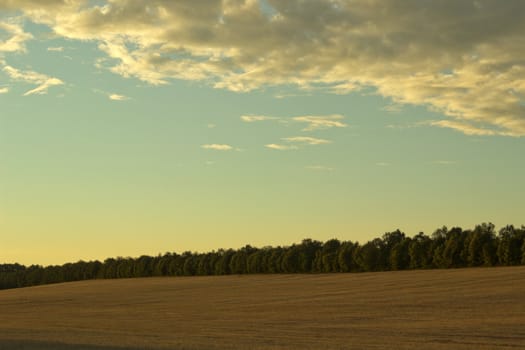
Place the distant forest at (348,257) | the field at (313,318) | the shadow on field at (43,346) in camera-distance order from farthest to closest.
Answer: the distant forest at (348,257) → the field at (313,318) → the shadow on field at (43,346)

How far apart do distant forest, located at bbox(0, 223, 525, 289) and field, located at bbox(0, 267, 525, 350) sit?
58.9 ft

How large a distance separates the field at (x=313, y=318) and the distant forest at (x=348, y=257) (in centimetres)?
1797

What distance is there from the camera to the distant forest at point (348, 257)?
111 meters

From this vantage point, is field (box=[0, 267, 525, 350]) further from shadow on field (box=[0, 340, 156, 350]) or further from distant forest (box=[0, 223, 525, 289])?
distant forest (box=[0, 223, 525, 289])

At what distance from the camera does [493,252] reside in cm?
10969

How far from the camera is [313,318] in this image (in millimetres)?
54344

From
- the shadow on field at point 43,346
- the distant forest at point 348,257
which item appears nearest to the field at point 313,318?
the shadow on field at point 43,346

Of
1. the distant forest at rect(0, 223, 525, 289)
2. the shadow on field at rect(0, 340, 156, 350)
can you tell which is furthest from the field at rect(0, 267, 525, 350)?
the distant forest at rect(0, 223, 525, 289)

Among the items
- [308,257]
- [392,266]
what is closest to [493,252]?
[392,266]

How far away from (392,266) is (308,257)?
74.3ft

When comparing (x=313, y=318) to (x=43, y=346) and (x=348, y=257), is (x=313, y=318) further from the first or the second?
(x=348, y=257)

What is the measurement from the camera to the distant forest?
11069 cm

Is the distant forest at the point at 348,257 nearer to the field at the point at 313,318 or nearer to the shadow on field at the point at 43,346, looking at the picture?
the field at the point at 313,318

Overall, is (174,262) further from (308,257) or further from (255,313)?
(255,313)
